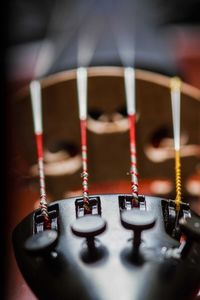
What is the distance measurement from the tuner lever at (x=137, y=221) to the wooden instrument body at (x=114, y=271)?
2 centimetres

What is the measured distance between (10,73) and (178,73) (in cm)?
44

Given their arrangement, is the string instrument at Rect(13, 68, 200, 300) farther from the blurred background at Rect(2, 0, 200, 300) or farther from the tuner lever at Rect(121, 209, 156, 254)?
the blurred background at Rect(2, 0, 200, 300)

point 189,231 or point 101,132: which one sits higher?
point 101,132

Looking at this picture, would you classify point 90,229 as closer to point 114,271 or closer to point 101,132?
point 114,271

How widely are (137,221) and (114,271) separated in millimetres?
59

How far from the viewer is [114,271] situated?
0.47 meters

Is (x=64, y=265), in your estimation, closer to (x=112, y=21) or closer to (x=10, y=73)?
(x=10, y=73)

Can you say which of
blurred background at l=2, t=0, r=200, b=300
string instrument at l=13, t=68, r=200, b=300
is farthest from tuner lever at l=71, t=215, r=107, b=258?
blurred background at l=2, t=0, r=200, b=300

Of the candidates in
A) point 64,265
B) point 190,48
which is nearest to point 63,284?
point 64,265

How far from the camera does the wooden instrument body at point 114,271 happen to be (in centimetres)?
46

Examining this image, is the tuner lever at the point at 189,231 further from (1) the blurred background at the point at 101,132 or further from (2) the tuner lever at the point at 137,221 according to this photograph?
(1) the blurred background at the point at 101,132

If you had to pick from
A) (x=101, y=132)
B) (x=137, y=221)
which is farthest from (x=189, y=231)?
(x=101, y=132)

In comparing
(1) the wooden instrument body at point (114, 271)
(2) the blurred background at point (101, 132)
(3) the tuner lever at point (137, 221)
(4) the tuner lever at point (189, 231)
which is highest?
(2) the blurred background at point (101, 132)

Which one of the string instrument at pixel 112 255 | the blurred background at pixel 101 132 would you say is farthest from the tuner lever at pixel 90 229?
the blurred background at pixel 101 132
